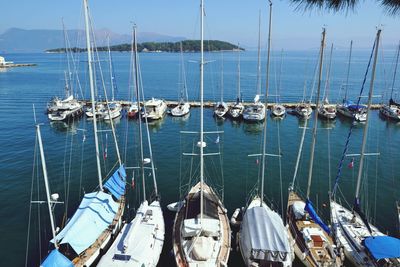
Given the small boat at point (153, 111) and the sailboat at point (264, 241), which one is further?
the small boat at point (153, 111)

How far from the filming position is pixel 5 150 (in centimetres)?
4334

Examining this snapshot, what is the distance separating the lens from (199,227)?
20.0 m

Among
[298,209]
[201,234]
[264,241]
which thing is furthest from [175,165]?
[264,241]

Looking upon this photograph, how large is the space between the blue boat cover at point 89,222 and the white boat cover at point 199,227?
6334mm

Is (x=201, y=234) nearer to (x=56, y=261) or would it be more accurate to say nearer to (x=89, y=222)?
(x=89, y=222)

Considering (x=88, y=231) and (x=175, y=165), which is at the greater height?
(x=88, y=231)

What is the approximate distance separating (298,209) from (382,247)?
21.5 feet

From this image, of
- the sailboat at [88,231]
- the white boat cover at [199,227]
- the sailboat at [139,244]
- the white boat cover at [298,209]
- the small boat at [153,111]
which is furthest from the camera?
the small boat at [153,111]

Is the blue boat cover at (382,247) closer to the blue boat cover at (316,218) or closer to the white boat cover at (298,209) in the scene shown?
the blue boat cover at (316,218)

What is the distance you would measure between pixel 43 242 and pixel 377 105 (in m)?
73.9

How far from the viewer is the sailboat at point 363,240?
61.0ft

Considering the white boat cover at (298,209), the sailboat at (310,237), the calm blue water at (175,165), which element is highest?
the white boat cover at (298,209)

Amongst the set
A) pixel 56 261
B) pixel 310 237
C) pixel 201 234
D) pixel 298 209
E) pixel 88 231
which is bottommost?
pixel 310 237

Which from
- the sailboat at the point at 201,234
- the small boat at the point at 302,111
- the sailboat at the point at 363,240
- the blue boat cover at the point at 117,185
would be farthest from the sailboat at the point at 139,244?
the small boat at the point at 302,111
